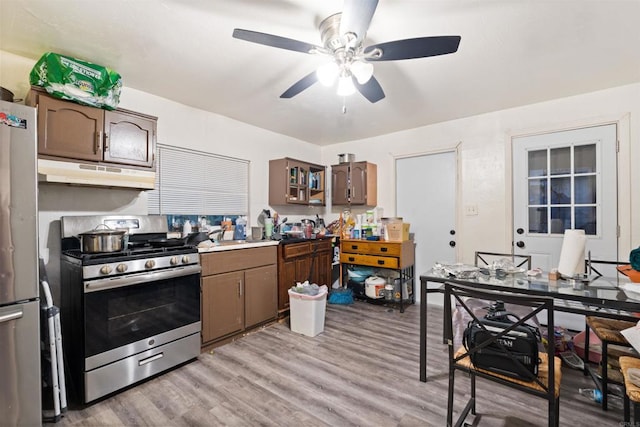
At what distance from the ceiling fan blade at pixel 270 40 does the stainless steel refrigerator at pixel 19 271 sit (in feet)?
3.93

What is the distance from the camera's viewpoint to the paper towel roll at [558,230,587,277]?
180cm

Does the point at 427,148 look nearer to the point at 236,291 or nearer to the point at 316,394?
the point at 236,291

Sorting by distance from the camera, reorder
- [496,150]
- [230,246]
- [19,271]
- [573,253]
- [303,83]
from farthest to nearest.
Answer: [496,150], [230,246], [303,83], [573,253], [19,271]

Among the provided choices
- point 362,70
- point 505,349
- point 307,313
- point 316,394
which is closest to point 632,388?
point 505,349

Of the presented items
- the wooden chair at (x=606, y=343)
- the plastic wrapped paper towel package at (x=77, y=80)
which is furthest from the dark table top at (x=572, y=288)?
the plastic wrapped paper towel package at (x=77, y=80)

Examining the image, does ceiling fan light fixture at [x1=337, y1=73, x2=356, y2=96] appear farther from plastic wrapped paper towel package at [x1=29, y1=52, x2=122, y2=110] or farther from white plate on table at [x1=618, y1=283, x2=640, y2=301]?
white plate on table at [x1=618, y1=283, x2=640, y2=301]

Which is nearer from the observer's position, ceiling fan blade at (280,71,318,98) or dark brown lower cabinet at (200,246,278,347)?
ceiling fan blade at (280,71,318,98)

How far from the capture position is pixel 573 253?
181 cm

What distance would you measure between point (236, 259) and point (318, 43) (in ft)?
6.49

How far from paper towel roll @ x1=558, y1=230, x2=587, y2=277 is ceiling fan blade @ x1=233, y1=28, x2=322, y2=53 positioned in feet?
6.44

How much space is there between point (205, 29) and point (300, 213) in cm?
297

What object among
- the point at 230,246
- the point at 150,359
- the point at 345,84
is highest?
the point at 345,84

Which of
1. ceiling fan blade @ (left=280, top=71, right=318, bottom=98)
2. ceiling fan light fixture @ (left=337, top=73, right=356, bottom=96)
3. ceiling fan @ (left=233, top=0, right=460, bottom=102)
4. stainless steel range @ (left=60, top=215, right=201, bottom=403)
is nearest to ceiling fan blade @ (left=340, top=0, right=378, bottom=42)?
ceiling fan @ (left=233, top=0, right=460, bottom=102)

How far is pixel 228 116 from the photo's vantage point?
344cm
